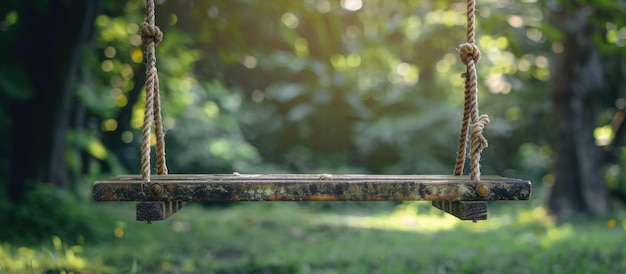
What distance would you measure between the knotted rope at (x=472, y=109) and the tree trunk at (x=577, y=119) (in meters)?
7.48

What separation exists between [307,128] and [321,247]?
8.17 m

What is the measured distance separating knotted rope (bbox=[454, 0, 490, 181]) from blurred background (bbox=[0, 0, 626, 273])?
0.65m

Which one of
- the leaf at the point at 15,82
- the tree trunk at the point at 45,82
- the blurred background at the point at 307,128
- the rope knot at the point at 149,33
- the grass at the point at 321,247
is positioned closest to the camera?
the rope knot at the point at 149,33

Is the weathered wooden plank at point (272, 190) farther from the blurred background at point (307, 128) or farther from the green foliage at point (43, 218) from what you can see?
the green foliage at point (43, 218)

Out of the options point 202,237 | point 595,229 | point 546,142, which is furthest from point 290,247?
point 546,142

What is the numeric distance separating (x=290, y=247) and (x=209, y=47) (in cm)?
329

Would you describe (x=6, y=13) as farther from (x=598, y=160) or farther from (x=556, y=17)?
(x=598, y=160)

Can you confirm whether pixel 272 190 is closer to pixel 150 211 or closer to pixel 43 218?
pixel 150 211

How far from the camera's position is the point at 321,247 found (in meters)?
7.32

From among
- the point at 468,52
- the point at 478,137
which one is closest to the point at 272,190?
the point at 478,137

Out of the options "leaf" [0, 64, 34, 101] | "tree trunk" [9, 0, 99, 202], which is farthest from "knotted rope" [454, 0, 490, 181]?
"leaf" [0, 64, 34, 101]

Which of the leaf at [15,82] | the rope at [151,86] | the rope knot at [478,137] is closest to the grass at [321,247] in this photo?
the leaf at [15,82]

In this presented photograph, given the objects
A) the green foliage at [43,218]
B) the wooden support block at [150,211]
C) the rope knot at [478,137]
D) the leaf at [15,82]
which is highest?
the leaf at [15,82]

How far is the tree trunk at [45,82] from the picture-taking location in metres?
7.28
